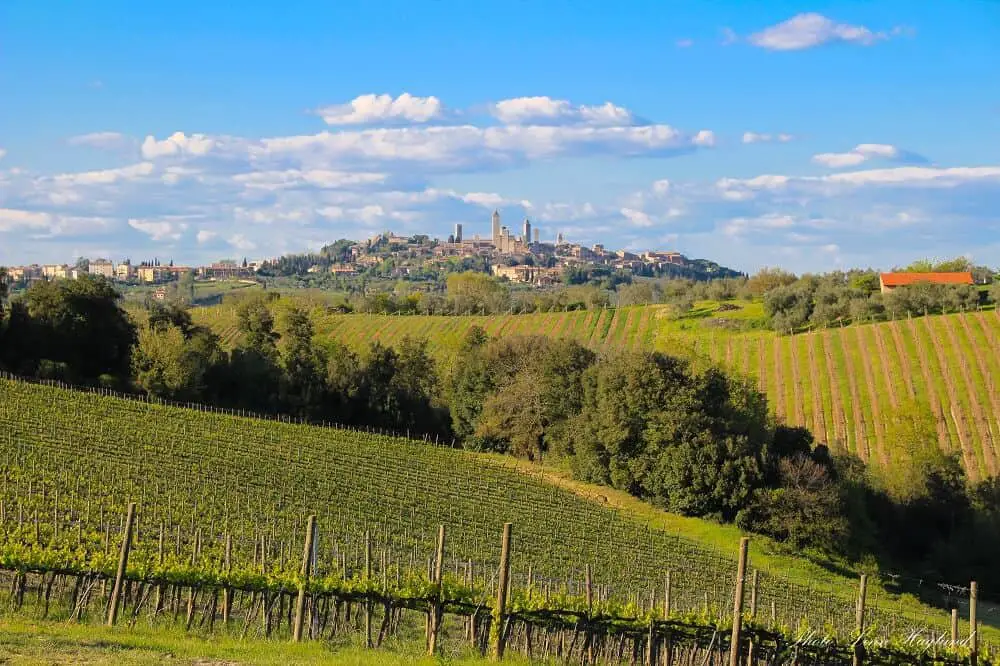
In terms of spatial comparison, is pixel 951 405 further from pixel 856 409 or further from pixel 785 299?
pixel 785 299

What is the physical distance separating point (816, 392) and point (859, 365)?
Result: 5763 millimetres

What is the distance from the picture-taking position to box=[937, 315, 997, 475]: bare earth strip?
65.1 metres

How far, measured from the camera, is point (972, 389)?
73.7 m

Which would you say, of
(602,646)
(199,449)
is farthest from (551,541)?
(602,646)

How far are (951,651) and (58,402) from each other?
138 ft

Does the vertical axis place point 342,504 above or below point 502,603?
below

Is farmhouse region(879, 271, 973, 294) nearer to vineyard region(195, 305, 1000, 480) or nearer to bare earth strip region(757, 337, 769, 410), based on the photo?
vineyard region(195, 305, 1000, 480)

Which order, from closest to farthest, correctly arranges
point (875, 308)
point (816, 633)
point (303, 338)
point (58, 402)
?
point (816, 633) < point (58, 402) < point (303, 338) < point (875, 308)

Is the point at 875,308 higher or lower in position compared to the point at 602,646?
higher

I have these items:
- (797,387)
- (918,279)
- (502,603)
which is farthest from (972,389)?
(502,603)

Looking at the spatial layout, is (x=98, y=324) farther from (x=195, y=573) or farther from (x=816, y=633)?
(x=816, y=633)

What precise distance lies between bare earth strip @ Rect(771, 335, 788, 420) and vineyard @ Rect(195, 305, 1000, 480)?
0.09 m

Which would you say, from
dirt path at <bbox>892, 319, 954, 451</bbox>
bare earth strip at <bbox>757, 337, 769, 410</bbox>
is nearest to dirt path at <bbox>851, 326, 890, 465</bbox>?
dirt path at <bbox>892, 319, 954, 451</bbox>

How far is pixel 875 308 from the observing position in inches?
3871
